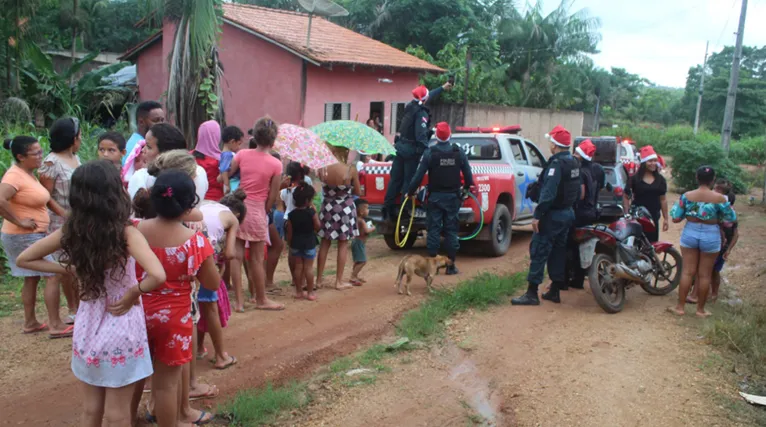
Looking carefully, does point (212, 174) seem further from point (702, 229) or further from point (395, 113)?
point (395, 113)

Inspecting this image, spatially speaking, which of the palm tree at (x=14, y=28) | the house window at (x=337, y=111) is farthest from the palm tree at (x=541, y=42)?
the palm tree at (x=14, y=28)

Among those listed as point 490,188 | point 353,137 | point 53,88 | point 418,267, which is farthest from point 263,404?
point 53,88

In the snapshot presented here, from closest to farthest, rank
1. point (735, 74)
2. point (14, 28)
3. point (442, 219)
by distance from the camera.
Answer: point (442, 219)
point (14, 28)
point (735, 74)

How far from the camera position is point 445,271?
345 inches

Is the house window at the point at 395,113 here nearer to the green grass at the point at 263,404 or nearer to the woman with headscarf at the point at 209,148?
the woman with headscarf at the point at 209,148

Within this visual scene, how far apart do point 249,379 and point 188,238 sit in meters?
1.87

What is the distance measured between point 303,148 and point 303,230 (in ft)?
2.96

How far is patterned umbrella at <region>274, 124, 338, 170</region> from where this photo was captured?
21.1 ft

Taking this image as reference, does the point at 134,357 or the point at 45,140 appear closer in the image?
the point at 134,357

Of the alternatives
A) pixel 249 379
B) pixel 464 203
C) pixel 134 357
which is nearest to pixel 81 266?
pixel 134 357

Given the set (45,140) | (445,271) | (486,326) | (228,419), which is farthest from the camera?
(45,140)

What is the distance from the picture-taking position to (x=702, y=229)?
22.2 feet

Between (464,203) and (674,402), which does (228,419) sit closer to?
(674,402)

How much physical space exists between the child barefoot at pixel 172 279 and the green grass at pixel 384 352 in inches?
31.5
